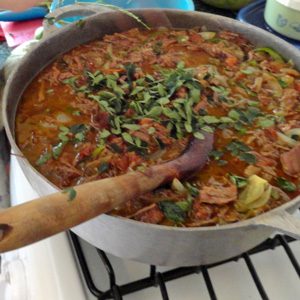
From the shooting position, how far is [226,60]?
1.10 metres

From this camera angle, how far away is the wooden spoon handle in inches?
19.1

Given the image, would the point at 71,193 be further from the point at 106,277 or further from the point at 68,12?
the point at 68,12

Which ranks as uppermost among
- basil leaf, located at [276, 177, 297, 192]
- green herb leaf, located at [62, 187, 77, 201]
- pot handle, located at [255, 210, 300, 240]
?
green herb leaf, located at [62, 187, 77, 201]

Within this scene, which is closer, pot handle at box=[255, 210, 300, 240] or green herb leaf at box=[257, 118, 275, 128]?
pot handle at box=[255, 210, 300, 240]

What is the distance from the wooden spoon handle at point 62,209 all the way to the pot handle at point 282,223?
0.18 m

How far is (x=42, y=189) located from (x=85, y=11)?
1.71ft

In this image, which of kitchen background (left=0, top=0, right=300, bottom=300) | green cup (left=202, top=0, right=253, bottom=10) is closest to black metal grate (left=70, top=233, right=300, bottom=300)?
kitchen background (left=0, top=0, right=300, bottom=300)

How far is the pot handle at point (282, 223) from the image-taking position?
0.61 meters

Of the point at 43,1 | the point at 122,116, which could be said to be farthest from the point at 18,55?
the point at 122,116

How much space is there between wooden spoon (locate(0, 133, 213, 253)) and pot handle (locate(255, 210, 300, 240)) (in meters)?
0.17

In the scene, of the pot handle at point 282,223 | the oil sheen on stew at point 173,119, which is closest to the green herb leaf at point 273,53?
the oil sheen on stew at point 173,119

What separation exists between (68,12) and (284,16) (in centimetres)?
→ 66

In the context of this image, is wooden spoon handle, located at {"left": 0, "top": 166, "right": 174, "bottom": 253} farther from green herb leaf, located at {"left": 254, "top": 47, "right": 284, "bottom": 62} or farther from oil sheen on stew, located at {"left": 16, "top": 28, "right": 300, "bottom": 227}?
green herb leaf, located at {"left": 254, "top": 47, "right": 284, "bottom": 62}

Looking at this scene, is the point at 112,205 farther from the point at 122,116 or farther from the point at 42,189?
the point at 122,116
